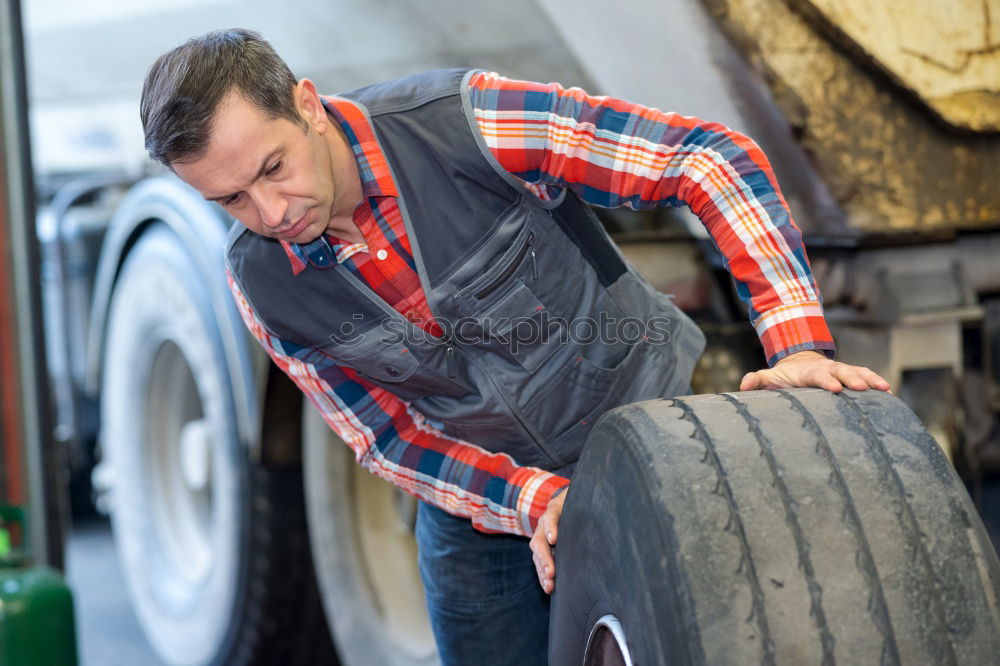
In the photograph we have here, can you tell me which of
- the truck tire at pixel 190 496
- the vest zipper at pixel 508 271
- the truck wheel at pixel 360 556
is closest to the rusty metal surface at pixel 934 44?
the vest zipper at pixel 508 271

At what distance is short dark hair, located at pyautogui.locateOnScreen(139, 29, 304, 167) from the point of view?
4.47ft

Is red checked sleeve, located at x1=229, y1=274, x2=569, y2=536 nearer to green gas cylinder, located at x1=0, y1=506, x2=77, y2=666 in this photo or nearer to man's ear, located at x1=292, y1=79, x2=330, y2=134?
man's ear, located at x1=292, y1=79, x2=330, y2=134

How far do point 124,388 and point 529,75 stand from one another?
1721mm

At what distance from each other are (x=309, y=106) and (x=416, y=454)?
1.71 feet

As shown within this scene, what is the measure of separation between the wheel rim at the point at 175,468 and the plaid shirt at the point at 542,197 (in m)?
1.72

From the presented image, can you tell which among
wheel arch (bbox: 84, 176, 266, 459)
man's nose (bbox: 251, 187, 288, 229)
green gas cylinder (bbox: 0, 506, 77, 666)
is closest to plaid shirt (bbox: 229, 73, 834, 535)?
man's nose (bbox: 251, 187, 288, 229)

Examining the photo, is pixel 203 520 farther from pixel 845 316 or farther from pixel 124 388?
pixel 845 316

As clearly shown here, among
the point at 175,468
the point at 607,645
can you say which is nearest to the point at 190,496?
the point at 175,468

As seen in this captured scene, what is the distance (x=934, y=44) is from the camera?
1.87 m

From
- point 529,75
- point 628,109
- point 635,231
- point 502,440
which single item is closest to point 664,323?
point 502,440

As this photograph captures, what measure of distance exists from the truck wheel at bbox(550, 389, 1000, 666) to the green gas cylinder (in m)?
1.40

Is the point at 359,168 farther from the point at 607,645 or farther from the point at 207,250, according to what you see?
the point at 207,250

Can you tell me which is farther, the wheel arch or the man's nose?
the wheel arch

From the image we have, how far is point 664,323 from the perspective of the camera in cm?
171
